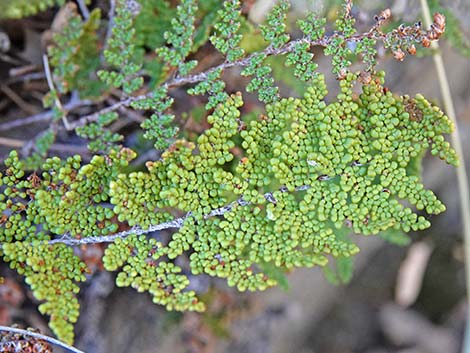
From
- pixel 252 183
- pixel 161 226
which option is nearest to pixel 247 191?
pixel 252 183

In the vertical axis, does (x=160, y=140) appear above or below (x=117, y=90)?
below

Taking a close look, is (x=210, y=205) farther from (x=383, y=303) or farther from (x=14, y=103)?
(x=383, y=303)

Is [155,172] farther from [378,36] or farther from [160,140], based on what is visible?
[378,36]

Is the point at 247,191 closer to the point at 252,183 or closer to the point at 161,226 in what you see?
the point at 252,183

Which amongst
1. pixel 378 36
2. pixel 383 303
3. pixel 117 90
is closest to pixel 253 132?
pixel 378 36

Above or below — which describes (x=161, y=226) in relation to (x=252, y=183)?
below

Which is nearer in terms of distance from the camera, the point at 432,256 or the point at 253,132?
the point at 253,132

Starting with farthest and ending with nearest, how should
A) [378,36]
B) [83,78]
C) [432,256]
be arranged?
[432,256] < [83,78] < [378,36]

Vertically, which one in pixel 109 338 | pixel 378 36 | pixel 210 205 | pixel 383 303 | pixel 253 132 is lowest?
pixel 109 338

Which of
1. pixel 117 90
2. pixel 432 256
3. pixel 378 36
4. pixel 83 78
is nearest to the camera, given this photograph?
pixel 378 36
